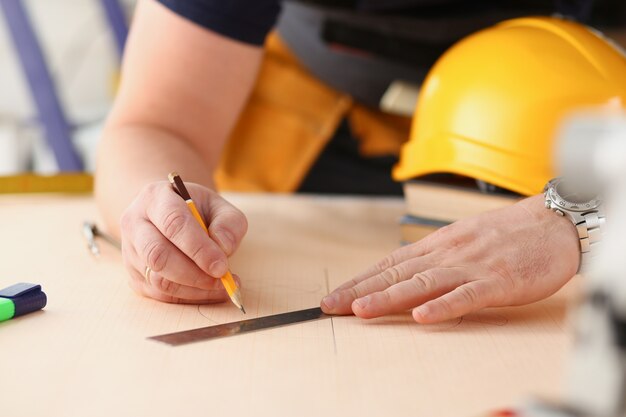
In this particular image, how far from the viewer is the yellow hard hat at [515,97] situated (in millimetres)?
1080

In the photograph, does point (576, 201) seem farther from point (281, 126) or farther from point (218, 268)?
point (281, 126)

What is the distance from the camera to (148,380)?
0.70 m

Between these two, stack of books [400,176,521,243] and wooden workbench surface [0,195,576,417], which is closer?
wooden workbench surface [0,195,576,417]

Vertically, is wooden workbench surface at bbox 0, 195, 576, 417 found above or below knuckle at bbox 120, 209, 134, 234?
below

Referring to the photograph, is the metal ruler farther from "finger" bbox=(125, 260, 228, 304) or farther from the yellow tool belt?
the yellow tool belt

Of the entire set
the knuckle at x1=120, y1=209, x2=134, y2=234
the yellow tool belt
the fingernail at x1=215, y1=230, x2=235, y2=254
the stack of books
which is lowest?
the fingernail at x1=215, y1=230, x2=235, y2=254

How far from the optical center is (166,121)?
4.17ft

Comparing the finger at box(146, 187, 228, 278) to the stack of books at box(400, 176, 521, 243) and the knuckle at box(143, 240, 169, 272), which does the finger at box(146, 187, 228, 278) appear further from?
the stack of books at box(400, 176, 521, 243)

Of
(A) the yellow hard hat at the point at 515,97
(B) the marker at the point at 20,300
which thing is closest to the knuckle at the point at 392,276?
(A) the yellow hard hat at the point at 515,97

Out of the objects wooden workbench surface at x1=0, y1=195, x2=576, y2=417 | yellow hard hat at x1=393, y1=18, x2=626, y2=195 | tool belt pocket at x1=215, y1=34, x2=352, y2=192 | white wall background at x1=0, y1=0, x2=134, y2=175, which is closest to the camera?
wooden workbench surface at x1=0, y1=195, x2=576, y2=417

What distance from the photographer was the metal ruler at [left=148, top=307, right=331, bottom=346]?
2.66 feet

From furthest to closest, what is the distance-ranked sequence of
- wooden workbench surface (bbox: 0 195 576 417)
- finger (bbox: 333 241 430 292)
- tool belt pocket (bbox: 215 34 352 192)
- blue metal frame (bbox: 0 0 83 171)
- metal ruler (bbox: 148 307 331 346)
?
blue metal frame (bbox: 0 0 83 171), tool belt pocket (bbox: 215 34 352 192), finger (bbox: 333 241 430 292), metal ruler (bbox: 148 307 331 346), wooden workbench surface (bbox: 0 195 576 417)

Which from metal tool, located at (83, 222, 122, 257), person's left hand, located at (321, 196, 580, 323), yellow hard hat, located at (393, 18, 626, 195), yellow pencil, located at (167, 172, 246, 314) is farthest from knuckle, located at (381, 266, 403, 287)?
metal tool, located at (83, 222, 122, 257)

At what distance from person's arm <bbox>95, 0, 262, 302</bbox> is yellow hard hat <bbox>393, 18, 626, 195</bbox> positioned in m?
0.35
